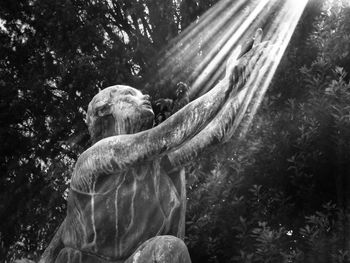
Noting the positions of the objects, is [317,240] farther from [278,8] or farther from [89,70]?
[89,70]

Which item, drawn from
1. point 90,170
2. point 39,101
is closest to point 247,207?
point 90,170

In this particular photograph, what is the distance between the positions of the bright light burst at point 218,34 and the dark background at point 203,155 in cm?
21

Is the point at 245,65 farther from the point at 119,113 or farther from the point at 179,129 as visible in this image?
the point at 119,113

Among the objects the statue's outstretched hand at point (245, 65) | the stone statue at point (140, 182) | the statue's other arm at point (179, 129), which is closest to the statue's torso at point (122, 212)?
the stone statue at point (140, 182)

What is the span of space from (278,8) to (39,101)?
423 cm

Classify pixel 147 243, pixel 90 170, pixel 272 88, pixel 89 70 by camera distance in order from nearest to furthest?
1. pixel 147 243
2. pixel 90 170
3. pixel 272 88
4. pixel 89 70

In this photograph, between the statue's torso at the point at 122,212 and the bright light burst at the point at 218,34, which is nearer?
the statue's torso at the point at 122,212

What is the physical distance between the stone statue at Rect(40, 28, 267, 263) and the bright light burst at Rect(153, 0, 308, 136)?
14.4 feet

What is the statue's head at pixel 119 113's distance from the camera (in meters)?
5.15

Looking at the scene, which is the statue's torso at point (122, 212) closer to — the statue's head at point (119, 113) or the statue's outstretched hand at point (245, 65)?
the statue's head at point (119, 113)

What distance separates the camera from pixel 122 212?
4.81 m

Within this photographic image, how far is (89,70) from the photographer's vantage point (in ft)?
34.6

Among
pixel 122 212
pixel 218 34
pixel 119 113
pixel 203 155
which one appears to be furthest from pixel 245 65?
pixel 218 34

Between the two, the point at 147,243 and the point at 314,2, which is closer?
the point at 147,243
